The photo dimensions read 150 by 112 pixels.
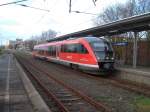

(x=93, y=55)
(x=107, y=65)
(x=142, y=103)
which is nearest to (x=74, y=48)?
(x=93, y=55)

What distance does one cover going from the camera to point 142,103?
12180mm

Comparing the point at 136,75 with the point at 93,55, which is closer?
the point at 136,75

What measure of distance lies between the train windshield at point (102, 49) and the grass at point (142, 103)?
350 inches

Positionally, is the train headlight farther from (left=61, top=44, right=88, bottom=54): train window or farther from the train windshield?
(left=61, top=44, right=88, bottom=54): train window

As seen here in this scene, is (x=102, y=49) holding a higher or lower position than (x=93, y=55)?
higher

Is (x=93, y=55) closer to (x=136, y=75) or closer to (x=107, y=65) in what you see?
(x=107, y=65)

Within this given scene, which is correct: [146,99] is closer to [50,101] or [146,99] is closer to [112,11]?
[50,101]

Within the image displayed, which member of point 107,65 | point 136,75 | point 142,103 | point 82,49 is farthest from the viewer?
point 82,49

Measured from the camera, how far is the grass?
36.1 feet

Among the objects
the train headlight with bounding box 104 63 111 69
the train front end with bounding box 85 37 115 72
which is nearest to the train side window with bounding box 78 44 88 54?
the train front end with bounding box 85 37 115 72

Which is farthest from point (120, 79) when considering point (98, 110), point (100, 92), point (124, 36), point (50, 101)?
point (124, 36)

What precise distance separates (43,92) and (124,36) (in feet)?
109

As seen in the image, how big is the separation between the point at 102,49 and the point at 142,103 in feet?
35.5

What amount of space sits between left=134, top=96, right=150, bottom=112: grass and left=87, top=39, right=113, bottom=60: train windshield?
888cm
